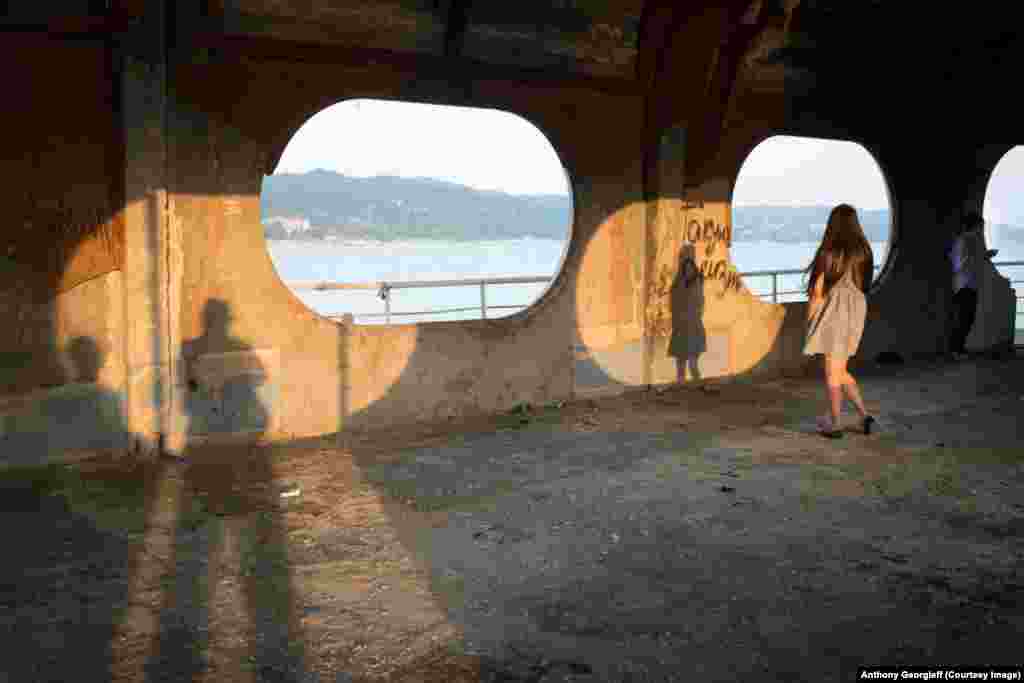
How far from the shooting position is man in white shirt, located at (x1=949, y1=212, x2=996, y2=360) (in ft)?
34.7

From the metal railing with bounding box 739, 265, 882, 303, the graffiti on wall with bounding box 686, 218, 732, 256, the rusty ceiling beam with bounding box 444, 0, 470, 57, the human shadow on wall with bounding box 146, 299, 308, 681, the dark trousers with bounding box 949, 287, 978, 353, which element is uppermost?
the rusty ceiling beam with bounding box 444, 0, 470, 57

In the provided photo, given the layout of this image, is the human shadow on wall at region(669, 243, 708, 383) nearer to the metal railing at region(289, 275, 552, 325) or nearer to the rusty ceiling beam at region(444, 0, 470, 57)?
the metal railing at region(289, 275, 552, 325)

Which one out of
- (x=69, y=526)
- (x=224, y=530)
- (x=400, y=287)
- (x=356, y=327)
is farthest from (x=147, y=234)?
(x=400, y=287)

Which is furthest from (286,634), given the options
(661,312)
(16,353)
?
(661,312)

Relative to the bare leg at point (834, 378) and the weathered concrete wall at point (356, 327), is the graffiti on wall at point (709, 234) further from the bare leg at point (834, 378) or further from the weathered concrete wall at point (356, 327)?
the bare leg at point (834, 378)

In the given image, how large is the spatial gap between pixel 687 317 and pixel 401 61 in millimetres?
3895

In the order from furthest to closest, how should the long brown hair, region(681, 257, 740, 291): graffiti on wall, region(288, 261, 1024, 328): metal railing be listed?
region(681, 257, 740, 291): graffiti on wall → region(288, 261, 1024, 328): metal railing → the long brown hair

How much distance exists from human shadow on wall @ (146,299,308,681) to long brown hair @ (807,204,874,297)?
4395 millimetres

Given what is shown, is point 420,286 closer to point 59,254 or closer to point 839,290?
point 59,254

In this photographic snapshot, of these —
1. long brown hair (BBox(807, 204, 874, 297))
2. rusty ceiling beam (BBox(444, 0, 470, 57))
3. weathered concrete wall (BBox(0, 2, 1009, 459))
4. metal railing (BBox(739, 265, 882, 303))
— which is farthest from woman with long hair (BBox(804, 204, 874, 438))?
metal railing (BBox(739, 265, 882, 303))

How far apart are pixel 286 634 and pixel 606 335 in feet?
17.3

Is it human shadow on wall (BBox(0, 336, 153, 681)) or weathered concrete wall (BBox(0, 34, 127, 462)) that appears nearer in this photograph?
human shadow on wall (BBox(0, 336, 153, 681))

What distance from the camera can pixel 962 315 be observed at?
10.9 metres

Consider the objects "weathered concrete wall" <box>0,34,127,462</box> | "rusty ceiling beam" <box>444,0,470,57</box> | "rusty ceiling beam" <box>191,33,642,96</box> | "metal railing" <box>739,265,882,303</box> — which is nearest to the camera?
"weathered concrete wall" <box>0,34,127,462</box>
